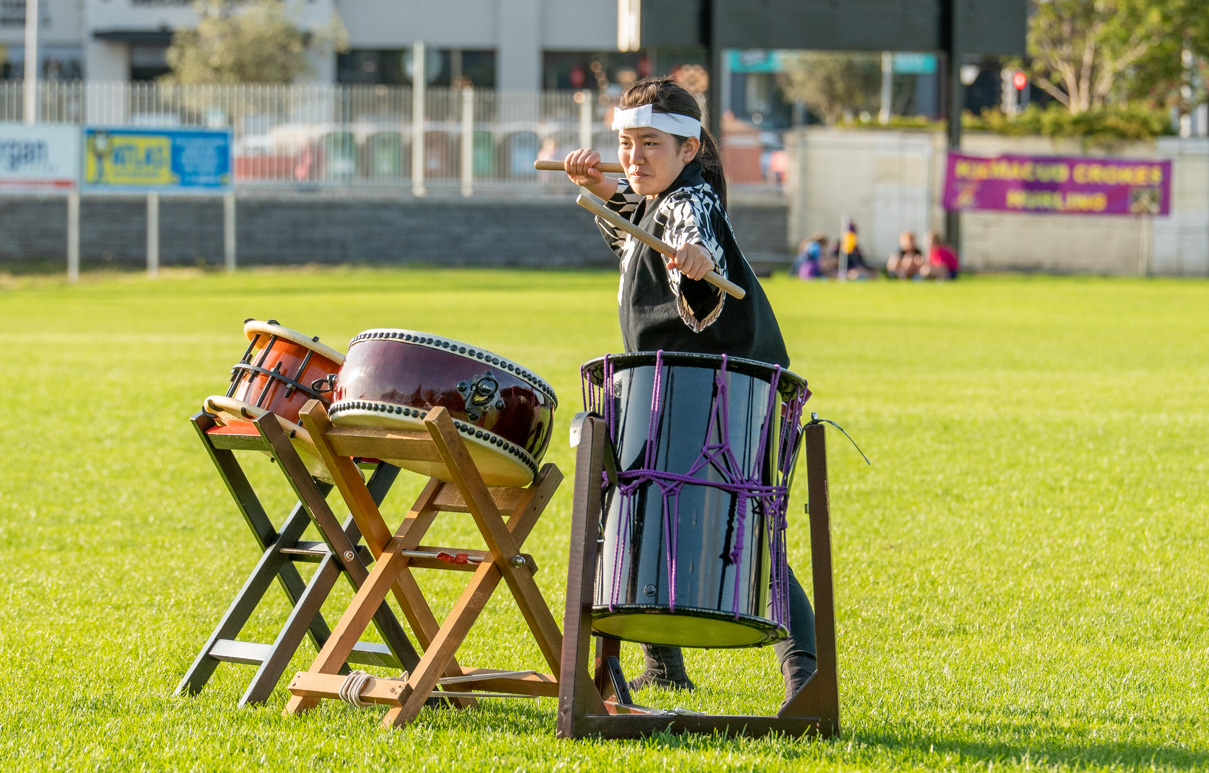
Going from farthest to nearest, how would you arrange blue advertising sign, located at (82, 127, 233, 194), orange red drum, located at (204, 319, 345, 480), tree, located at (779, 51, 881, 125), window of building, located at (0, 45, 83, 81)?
tree, located at (779, 51, 881, 125) → window of building, located at (0, 45, 83, 81) → blue advertising sign, located at (82, 127, 233, 194) → orange red drum, located at (204, 319, 345, 480)

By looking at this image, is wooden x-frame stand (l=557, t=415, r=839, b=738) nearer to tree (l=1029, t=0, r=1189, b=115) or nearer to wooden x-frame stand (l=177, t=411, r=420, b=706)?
wooden x-frame stand (l=177, t=411, r=420, b=706)

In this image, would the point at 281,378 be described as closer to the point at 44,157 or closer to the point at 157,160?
the point at 157,160

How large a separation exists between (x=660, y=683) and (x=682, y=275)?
1479 millimetres

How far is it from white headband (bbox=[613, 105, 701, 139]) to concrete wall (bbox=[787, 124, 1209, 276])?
3163cm

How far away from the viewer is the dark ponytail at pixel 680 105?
4266mm

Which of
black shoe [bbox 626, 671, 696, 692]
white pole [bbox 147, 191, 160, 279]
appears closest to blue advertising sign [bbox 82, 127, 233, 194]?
white pole [bbox 147, 191, 160, 279]

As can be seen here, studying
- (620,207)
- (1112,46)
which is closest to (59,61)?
(1112,46)

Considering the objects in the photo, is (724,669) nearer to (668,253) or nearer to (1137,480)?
(668,253)

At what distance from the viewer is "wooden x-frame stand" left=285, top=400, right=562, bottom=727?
403 cm

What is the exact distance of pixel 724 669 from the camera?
5.23 meters

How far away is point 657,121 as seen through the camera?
167 inches

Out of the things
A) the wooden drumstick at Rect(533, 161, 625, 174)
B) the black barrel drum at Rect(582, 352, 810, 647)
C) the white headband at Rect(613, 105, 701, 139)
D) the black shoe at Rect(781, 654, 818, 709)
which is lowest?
the black shoe at Rect(781, 654, 818, 709)

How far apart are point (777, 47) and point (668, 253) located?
90.1 feet

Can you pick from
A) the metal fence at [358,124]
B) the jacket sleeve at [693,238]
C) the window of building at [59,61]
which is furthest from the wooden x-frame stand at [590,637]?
the window of building at [59,61]
